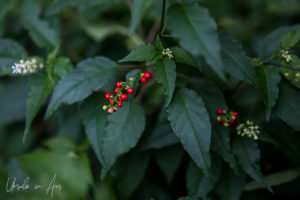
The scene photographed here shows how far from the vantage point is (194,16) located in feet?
4.13

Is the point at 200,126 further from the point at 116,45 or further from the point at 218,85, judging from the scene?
the point at 116,45

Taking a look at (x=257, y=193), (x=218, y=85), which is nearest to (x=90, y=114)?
(x=218, y=85)

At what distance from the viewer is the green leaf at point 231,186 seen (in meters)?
1.94

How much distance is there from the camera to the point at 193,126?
4.80ft

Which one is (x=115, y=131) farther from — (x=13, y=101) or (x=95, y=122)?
(x=13, y=101)

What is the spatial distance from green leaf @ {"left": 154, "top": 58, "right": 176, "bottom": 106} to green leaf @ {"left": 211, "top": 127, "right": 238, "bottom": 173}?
20.0 inches

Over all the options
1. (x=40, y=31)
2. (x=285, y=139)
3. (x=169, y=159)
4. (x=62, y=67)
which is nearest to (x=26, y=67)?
(x=62, y=67)

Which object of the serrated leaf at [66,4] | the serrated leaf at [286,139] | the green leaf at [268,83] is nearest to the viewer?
the green leaf at [268,83]

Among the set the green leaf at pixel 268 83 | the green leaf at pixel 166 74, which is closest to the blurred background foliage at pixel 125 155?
the green leaf at pixel 166 74

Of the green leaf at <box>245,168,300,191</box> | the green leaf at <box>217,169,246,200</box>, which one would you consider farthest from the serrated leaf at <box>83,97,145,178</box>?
the green leaf at <box>245,168,300,191</box>

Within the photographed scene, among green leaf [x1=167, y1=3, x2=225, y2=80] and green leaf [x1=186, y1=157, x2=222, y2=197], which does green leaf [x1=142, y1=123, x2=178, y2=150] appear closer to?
green leaf [x1=186, y1=157, x2=222, y2=197]

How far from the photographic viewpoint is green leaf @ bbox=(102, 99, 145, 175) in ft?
5.75

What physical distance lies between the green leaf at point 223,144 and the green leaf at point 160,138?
38cm

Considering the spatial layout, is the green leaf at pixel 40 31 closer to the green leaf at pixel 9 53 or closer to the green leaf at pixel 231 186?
the green leaf at pixel 9 53
